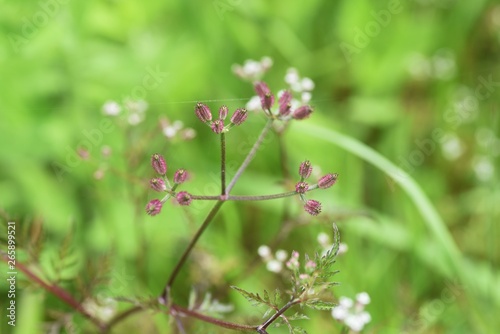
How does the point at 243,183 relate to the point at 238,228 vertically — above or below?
Result: above

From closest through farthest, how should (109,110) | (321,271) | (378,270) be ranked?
(321,271) < (109,110) < (378,270)

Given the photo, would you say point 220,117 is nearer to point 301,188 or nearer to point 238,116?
point 238,116

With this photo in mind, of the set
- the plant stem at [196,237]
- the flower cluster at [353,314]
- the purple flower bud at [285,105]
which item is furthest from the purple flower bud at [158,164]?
the flower cluster at [353,314]

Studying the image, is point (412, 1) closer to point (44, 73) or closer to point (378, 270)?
point (378, 270)

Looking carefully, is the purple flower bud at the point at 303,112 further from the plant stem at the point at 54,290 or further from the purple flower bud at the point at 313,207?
the plant stem at the point at 54,290

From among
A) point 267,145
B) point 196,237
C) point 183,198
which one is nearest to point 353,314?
point 196,237

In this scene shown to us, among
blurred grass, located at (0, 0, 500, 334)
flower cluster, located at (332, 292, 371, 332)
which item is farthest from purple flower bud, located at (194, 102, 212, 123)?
blurred grass, located at (0, 0, 500, 334)

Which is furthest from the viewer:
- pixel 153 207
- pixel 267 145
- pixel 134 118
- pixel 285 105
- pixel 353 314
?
pixel 267 145

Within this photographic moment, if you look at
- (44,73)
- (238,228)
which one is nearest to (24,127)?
(44,73)

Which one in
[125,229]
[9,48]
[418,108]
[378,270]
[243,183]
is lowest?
[125,229]
